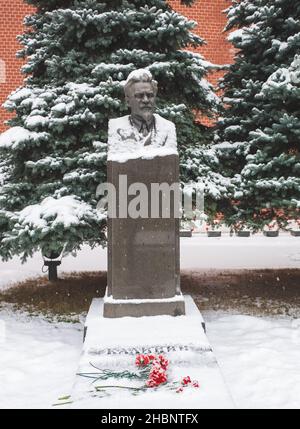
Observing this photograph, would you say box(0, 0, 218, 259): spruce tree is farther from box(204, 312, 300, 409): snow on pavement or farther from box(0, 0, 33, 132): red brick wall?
box(0, 0, 33, 132): red brick wall

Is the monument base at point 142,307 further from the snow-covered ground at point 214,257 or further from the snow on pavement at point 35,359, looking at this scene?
the snow-covered ground at point 214,257

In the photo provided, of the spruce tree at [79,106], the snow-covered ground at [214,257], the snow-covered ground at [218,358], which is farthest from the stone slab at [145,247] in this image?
the snow-covered ground at [214,257]

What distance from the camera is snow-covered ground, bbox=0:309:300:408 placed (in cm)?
368

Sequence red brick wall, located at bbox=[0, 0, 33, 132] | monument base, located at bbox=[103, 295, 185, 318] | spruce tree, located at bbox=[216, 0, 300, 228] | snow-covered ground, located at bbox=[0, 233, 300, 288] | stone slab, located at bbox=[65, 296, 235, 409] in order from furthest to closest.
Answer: red brick wall, located at bbox=[0, 0, 33, 132]
snow-covered ground, located at bbox=[0, 233, 300, 288]
spruce tree, located at bbox=[216, 0, 300, 228]
monument base, located at bbox=[103, 295, 185, 318]
stone slab, located at bbox=[65, 296, 235, 409]

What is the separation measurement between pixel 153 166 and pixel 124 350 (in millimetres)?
1709

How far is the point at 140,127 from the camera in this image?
4996 millimetres

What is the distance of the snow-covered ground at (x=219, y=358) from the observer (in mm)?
3680

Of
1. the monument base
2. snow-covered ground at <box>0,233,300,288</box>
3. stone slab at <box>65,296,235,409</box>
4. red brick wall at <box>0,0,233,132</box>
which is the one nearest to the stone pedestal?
the monument base

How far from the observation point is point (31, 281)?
324 inches

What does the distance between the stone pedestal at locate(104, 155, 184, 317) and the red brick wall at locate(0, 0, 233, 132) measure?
297 inches

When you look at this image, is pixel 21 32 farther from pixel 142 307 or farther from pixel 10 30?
pixel 142 307

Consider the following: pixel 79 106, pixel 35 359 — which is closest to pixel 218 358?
pixel 35 359

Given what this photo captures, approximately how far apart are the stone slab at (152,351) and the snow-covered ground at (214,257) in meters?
4.10

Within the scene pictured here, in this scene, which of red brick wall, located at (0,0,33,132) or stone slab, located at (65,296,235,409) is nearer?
stone slab, located at (65,296,235,409)
